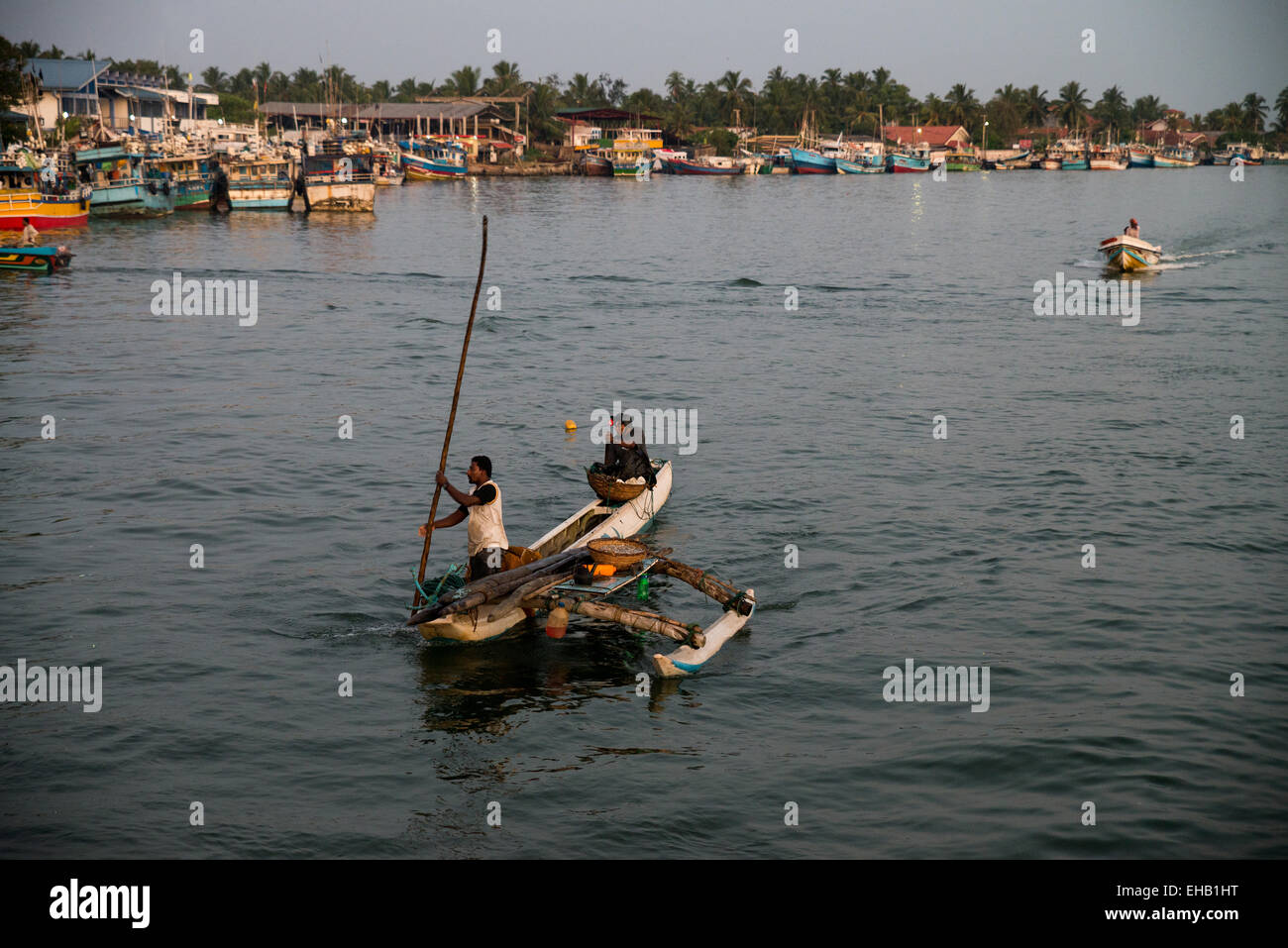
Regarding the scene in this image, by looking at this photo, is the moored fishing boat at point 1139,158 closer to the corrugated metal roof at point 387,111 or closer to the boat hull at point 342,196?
the corrugated metal roof at point 387,111

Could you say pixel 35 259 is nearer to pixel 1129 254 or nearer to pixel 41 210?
pixel 41 210

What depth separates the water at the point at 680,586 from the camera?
32.2 ft

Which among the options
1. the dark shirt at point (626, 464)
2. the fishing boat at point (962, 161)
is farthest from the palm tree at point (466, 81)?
the dark shirt at point (626, 464)

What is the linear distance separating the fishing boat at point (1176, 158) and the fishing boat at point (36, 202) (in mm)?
160109

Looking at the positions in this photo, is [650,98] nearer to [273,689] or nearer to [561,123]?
[561,123]

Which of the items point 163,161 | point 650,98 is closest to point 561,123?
point 650,98

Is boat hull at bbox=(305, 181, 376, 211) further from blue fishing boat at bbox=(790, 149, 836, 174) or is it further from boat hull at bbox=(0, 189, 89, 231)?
blue fishing boat at bbox=(790, 149, 836, 174)

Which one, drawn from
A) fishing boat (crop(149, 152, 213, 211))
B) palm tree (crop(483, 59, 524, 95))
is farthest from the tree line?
fishing boat (crop(149, 152, 213, 211))

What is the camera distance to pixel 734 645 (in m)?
13.0

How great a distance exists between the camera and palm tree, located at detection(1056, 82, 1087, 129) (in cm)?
19400

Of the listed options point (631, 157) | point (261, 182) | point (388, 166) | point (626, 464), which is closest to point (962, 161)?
point (631, 157)

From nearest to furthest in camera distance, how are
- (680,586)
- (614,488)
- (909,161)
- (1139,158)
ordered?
(680,586) → (614,488) → (909,161) → (1139,158)

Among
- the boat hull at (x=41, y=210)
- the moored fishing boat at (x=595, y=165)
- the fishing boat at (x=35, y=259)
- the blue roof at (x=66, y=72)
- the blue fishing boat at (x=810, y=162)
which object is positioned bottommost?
the fishing boat at (x=35, y=259)

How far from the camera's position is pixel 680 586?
15.0m
